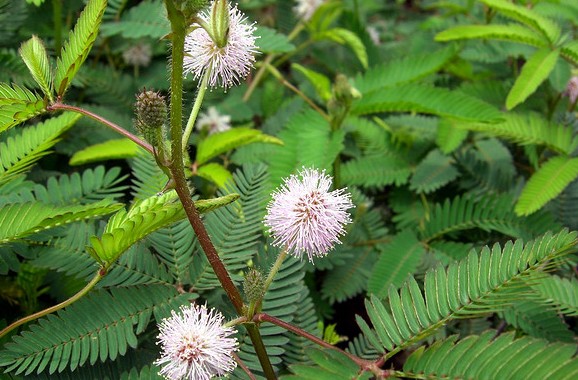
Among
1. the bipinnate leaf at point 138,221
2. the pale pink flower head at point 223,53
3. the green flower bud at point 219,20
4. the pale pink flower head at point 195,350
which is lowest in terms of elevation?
the pale pink flower head at point 195,350

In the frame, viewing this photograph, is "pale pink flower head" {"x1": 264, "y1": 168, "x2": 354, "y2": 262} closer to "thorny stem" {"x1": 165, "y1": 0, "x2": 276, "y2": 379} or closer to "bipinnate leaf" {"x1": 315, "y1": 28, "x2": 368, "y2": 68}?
"thorny stem" {"x1": 165, "y1": 0, "x2": 276, "y2": 379}

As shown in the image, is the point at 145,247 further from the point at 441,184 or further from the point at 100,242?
the point at 441,184

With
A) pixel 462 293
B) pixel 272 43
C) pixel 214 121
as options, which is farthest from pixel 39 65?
pixel 214 121

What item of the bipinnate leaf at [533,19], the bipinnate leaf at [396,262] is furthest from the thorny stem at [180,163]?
the bipinnate leaf at [533,19]

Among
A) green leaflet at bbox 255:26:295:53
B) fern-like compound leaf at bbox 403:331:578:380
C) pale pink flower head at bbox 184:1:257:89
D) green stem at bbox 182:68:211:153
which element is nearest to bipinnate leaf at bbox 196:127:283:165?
green leaflet at bbox 255:26:295:53

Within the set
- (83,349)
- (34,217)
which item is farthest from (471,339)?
(34,217)

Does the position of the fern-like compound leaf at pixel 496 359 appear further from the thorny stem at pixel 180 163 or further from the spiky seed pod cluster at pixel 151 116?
the spiky seed pod cluster at pixel 151 116
